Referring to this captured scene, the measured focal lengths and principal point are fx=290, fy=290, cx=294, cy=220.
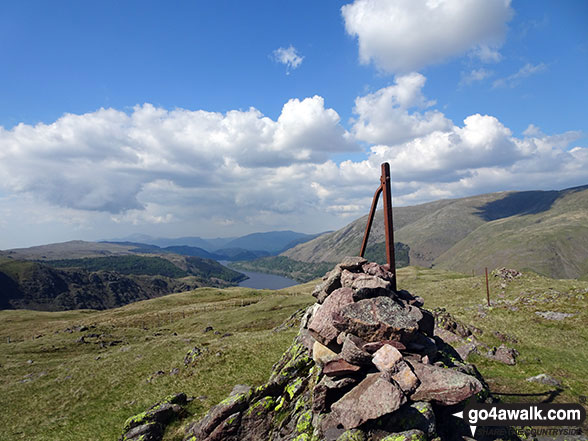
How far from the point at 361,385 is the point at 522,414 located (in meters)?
10.7

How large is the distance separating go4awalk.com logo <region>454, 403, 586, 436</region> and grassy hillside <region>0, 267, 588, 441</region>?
1701 millimetres

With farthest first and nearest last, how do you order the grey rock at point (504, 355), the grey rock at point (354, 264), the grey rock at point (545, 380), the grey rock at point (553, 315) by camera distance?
the grey rock at point (553, 315), the grey rock at point (504, 355), the grey rock at point (354, 264), the grey rock at point (545, 380)

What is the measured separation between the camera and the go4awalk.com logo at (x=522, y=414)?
14398 mm

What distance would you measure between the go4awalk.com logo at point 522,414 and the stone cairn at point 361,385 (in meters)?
0.73

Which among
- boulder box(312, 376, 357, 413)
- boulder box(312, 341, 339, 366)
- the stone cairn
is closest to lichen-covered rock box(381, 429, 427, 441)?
the stone cairn

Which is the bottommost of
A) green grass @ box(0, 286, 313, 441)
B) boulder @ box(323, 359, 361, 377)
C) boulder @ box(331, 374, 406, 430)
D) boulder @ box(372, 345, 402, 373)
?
green grass @ box(0, 286, 313, 441)

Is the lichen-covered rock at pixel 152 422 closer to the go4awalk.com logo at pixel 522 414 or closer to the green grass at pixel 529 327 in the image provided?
the go4awalk.com logo at pixel 522 414

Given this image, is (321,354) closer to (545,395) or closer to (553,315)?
(545,395)

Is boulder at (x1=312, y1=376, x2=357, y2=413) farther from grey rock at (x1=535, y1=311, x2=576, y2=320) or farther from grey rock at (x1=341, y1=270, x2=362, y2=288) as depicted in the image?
grey rock at (x1=535, y1=311, x2=576, y2=320)

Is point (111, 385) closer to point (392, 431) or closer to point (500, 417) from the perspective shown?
point (392, 431)

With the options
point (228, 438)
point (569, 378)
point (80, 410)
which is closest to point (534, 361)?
point (569, 378)

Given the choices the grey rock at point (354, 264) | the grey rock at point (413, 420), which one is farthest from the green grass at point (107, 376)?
the grey rock at point (413, 420)

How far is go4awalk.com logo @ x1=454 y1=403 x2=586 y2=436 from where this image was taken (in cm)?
1440

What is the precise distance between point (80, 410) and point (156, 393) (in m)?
7.62
